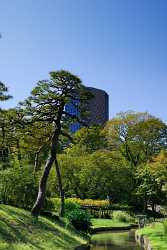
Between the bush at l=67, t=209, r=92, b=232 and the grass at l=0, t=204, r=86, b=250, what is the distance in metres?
2.47

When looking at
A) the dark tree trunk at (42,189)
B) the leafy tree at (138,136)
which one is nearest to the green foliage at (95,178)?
the leafy tree at (138,136)

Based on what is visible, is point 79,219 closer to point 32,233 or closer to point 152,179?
point 32,233

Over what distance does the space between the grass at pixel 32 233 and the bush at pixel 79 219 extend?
247 cm

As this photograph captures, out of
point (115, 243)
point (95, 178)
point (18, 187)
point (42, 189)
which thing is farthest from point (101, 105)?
point (42, 189)

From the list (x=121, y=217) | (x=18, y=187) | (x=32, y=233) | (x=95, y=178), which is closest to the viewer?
(x=32, y=233)

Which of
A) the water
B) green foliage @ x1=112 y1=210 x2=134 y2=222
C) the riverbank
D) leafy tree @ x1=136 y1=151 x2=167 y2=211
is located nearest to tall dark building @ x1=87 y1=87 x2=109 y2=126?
leafy tree @ x1=136 y1=151 x2=167 y2=211

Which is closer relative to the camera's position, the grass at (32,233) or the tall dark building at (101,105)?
the grass at (32,233)

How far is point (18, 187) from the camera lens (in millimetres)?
26750

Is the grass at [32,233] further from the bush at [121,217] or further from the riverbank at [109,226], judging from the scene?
the bush at [121,217]

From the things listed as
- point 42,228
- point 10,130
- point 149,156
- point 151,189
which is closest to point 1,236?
point 42,228

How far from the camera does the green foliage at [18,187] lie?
1044 inches

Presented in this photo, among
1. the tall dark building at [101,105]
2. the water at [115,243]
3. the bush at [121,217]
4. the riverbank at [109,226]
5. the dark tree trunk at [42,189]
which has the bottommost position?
the water at [115,243]

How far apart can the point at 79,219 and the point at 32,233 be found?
8.92 m

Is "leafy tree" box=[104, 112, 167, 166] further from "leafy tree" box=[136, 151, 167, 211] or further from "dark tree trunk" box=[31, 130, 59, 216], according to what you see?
"dark tree trunk" box=[31, 130, 59, 216]
